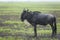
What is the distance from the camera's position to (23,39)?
1661 centimetres

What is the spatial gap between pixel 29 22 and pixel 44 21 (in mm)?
1230

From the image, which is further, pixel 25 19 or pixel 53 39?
pixel 25 19

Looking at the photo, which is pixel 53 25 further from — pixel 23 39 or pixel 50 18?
pixel 23 39

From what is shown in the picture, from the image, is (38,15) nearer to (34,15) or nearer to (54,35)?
(34,15)

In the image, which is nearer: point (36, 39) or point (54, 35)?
point (36, 39)

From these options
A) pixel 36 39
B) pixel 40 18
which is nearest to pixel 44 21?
pixel 40 18

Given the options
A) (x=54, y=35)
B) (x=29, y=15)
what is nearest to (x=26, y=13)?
(x=29, y=15)

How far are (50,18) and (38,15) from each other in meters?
0.98

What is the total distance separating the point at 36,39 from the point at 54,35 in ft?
5.76

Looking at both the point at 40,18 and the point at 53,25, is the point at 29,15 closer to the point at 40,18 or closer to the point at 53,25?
the point at 40,18

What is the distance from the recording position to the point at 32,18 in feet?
56.9

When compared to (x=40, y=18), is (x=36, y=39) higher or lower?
lower

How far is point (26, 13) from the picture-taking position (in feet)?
57.3

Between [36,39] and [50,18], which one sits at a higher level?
[50,18]
